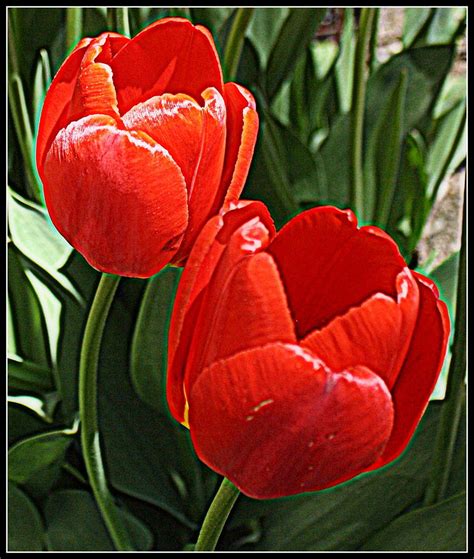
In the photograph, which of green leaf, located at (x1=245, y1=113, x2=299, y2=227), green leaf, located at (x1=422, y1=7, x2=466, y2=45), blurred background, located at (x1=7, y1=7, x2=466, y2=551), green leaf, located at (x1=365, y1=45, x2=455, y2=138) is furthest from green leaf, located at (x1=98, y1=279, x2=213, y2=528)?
green leaf, located at (x1=422, y1=7, x2=466, y2=45)

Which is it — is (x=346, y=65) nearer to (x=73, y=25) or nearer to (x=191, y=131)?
(x=73, y=25)

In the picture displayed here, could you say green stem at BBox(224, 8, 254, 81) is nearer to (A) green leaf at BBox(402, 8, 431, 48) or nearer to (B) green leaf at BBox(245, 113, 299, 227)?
(B) green leaf at BBox(245, 113, 299, 227)

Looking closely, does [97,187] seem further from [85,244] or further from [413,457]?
[413,457]

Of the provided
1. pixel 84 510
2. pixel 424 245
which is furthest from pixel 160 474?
pixel 424 245

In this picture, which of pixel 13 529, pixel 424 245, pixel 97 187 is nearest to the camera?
pixel 97 187

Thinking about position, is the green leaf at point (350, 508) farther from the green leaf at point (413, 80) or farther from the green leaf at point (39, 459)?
the green leaf at point (413, 80)

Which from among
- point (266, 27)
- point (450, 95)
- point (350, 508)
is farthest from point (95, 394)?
point (450, 95)
